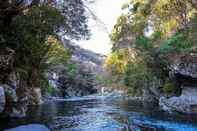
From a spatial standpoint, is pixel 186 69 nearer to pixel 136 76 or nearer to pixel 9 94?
pixel 9 94

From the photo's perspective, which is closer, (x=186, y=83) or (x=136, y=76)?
(x=186, y=83)

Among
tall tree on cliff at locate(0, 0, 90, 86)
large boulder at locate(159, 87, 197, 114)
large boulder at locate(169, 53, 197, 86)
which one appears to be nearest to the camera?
tall tree on cliff at locate(0, 0, 90, 86)

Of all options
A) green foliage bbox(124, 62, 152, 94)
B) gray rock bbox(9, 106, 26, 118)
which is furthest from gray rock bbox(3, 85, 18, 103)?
green foliage bbox(124, 62, 152, 94)

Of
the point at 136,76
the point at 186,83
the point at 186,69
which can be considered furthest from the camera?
the point at 136,76

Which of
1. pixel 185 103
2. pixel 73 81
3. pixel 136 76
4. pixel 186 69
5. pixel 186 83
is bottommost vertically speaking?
pixel 185 103

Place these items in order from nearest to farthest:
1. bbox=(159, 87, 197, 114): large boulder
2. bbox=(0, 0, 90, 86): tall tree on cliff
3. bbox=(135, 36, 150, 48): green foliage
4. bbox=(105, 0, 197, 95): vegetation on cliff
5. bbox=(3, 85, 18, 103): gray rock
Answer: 1. bbox=(0, 0, 90, 86): tall tree on cliff
2. bbox=(3, 85, 18, 103): gray rock
3. bbox=(159, 87, 197, 114): large boulder
4. bbox=(105, 0, 197, 95): vegetation on cliff
5. bbox=(135, 36, 150, 48): green foliage

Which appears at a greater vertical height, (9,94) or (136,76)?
(136,76)

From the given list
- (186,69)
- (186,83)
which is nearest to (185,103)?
(186,83)

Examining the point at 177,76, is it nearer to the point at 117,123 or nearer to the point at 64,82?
the point at 117,123

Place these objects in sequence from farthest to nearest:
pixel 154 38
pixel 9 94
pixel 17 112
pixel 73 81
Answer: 1. pixel 73 81
2. pixel 154 38
3. pixel 17 112
4. pixel 9 94

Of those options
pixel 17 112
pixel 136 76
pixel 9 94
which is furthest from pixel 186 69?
pixel 136 76

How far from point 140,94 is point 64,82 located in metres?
41.6

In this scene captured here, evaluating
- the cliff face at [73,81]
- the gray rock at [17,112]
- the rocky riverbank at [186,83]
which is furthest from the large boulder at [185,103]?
the cliff face at [73,81]

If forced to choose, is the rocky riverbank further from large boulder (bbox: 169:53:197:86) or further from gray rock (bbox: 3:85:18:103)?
gray rock (bbox: 3:85:18:103)
